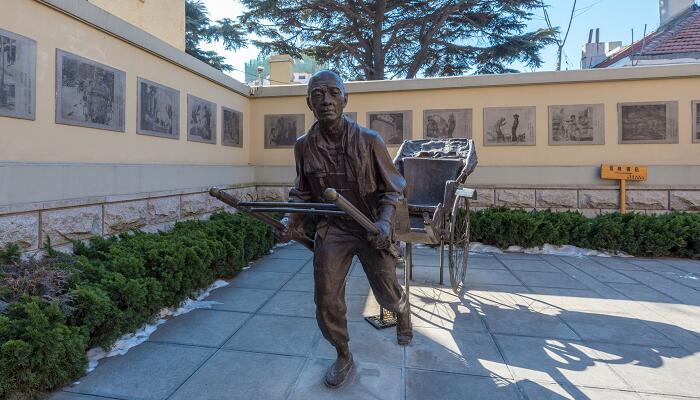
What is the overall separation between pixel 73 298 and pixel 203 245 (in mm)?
1980

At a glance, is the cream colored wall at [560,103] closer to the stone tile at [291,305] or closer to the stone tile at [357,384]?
the stone tile at [291,305]

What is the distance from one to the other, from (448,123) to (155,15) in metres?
8.72

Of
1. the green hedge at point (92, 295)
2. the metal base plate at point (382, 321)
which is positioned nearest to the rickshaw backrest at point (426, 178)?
the metal base plate at point (382, 321)

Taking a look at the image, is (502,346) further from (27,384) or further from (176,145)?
(176,145)

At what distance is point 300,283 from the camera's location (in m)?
5.56

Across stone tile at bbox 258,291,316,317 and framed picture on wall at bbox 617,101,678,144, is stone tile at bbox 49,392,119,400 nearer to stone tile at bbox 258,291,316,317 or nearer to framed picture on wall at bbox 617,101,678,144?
stone tile at bbox 258,291,316,317

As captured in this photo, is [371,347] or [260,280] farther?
[260,280]

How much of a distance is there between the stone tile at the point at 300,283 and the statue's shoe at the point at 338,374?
2.34 m

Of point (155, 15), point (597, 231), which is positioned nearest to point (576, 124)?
point (597, 231)

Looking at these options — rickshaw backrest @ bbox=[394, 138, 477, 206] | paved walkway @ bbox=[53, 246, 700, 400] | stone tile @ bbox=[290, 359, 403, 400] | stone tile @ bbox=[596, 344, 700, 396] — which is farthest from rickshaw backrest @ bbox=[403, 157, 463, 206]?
stone tile @ bbox=[290, 359, 403, 400]

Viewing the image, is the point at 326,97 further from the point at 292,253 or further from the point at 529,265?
the point at 529,265

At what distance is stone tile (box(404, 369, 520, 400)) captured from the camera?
2.74 meters

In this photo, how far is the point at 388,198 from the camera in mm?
2643

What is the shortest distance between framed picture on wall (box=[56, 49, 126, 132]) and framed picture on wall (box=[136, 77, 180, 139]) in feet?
1.30
